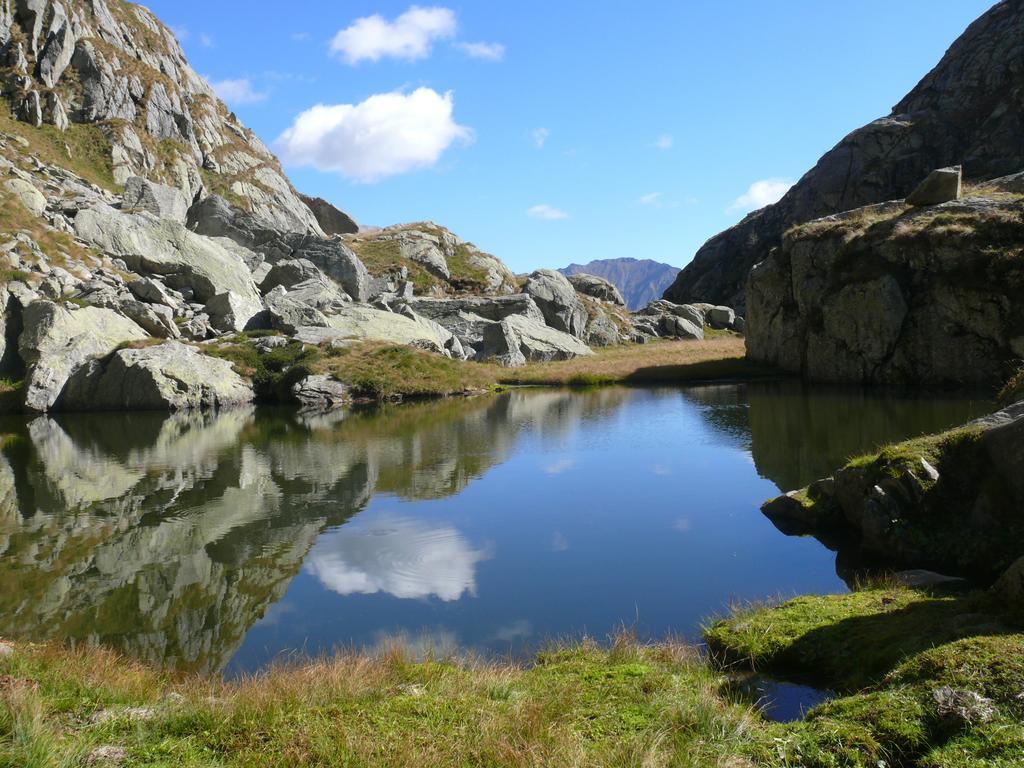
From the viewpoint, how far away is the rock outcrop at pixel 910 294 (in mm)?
42906

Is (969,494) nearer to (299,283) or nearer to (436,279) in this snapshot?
(299,283)

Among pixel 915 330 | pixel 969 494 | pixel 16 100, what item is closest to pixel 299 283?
pixel 16 100

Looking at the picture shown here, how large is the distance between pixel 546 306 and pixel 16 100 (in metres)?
62.0

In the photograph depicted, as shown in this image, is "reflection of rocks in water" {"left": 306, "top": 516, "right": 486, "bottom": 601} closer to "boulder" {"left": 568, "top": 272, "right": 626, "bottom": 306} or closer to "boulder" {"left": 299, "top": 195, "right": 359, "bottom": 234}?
"boulder" {"left": 568, "top": 272, "right": 626, "bottom": 306}

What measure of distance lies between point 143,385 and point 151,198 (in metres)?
35.4

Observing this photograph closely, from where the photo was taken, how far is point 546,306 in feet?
298

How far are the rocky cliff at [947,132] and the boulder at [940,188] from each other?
49.3 m

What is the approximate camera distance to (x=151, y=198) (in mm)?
76688

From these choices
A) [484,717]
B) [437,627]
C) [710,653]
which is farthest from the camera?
[437,627]

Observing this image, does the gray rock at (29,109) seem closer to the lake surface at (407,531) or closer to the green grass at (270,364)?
the green grass at (270,364)

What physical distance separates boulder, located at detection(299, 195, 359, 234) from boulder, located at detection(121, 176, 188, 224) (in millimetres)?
41528

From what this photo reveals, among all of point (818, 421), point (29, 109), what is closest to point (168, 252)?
point (29, 109)

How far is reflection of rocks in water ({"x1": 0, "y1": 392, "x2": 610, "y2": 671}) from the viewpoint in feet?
45.7

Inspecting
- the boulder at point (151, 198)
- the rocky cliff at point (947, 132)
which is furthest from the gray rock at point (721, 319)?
the boulder at point (151, 198)
